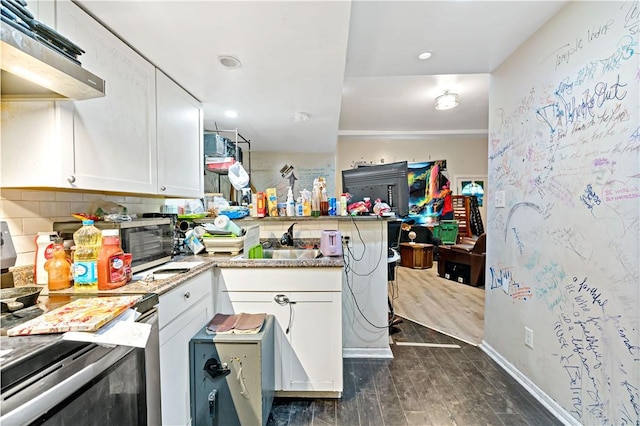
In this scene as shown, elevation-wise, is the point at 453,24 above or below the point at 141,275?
above

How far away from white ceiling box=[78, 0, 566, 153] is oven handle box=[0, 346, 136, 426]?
1.40 m

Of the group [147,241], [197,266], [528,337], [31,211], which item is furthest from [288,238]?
[528,337]

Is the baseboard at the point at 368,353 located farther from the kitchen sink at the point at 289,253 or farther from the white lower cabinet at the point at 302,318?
the kitchen sink at the point at 289,253

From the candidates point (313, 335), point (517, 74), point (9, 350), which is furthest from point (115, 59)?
point (517, 74)

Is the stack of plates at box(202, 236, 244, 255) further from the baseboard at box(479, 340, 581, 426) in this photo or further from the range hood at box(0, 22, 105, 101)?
the baseboard at box(479, 340, 581, 426)

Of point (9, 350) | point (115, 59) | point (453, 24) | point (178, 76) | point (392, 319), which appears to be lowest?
point (392, 319)

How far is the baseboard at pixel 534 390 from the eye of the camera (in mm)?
1543

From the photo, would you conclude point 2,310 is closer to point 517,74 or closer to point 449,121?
point 517,74

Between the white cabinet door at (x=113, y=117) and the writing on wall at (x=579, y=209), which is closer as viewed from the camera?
the white cabinet door at (x=113, y=117)

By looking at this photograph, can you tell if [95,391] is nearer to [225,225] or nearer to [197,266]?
[197,266]

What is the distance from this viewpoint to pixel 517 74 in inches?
77.7

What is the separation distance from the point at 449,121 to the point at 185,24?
4773 mm

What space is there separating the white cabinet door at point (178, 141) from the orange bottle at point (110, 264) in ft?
1.82

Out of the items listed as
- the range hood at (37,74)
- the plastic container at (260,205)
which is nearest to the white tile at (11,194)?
the range hood at (37,74)
